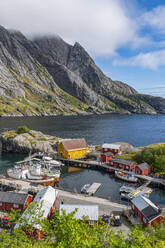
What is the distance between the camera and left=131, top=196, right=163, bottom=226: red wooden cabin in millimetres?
33866

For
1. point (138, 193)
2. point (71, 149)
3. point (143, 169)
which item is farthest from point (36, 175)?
point (143, 169)

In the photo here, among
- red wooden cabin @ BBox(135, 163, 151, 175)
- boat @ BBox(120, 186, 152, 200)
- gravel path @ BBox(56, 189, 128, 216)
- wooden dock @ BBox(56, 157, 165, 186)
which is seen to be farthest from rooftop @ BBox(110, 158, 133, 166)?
gravel path @ BBox(56, 189, 128, 216)

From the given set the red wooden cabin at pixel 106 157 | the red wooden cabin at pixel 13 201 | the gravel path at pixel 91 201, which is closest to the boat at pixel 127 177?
the red wooden cabin at pixel 106 157

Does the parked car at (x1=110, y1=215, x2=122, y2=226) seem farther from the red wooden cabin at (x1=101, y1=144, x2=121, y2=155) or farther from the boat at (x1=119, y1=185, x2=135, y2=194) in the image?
the red wooden cabin at (x1=101, y1=144, x2=121, y2=155)

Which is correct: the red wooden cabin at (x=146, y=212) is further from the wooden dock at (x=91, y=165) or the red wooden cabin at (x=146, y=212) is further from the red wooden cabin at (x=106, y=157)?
the red wooden cabin at (x=106, y=157)

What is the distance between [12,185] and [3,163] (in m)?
27.0

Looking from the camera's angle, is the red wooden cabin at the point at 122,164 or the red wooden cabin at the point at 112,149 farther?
the red wooden cabin at the point at 112,149

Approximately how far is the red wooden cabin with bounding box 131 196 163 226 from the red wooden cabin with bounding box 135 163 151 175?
24.3m

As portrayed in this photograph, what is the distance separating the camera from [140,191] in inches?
2020

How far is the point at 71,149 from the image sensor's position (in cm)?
7925

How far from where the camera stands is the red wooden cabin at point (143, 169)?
62.5m

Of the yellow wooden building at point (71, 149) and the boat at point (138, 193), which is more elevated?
the yellow wooden building at point (71, 149)

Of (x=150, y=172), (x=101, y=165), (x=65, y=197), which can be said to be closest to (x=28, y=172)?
(x=65, y=197)

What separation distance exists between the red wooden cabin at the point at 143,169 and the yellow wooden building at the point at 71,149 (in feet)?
83.7
